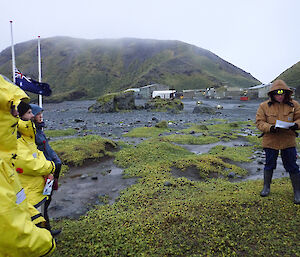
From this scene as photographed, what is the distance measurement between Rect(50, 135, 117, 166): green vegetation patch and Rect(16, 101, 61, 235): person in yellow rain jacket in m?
7.12

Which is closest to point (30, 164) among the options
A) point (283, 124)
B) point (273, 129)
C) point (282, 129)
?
point (273, 129)

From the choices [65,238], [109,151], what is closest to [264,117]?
[65,238]

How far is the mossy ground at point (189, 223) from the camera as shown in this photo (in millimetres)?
5242

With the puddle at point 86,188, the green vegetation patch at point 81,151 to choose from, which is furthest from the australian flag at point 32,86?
the green vegetation patch at point 81,151

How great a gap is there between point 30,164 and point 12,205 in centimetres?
203

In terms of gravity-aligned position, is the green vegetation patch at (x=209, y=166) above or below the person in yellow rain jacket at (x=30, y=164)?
below

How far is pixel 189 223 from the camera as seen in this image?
239 inches

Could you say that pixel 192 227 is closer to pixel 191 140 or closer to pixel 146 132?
pixel 191 140

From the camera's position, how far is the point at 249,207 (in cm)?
662

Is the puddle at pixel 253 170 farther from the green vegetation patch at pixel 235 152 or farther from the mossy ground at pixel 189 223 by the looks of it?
the mossy ground at pixel 189 223

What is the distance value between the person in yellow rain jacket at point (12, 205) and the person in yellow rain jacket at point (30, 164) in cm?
167

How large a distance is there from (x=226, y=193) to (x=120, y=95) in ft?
144

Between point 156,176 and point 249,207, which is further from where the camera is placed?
point 156,176

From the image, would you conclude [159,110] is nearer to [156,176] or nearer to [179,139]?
[179,139]
